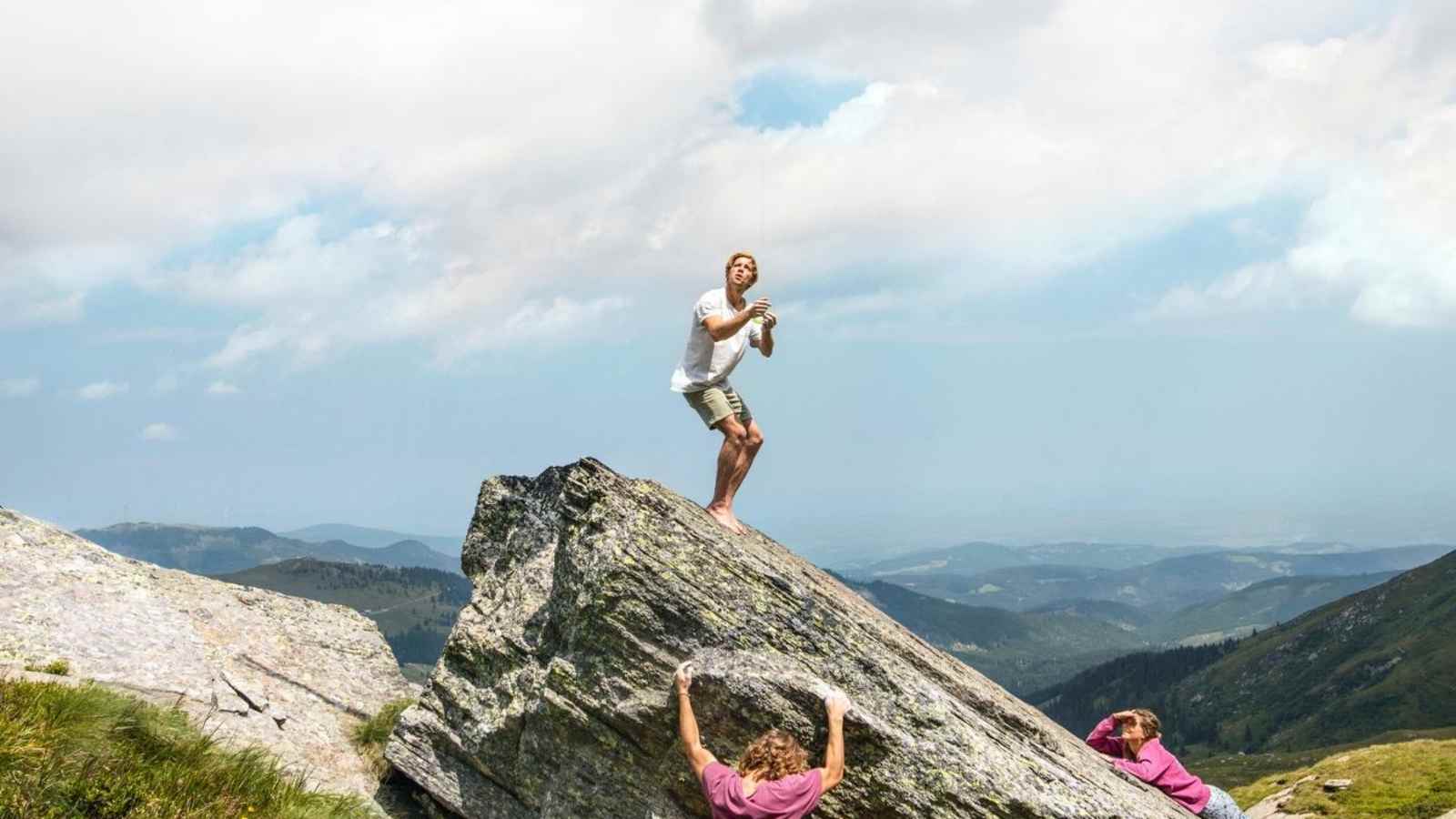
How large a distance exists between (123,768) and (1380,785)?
122ft

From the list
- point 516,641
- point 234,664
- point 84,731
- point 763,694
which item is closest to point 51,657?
point 234,664

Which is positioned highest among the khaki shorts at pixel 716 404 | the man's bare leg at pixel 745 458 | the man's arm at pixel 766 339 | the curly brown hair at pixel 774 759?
the man's arm at pixel 766 339

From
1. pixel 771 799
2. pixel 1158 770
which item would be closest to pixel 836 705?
pixel 771 799

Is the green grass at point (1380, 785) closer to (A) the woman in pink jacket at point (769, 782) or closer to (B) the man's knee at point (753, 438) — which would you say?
(B) the man's knee at point (753, 438)

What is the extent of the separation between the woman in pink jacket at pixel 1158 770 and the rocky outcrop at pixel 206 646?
633 inches

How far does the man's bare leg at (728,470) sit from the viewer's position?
1997 centimetres

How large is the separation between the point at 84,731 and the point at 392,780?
710cm

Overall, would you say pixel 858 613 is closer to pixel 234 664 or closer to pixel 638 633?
pixel 638 633

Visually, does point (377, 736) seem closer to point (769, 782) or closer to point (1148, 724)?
point (769, 782)

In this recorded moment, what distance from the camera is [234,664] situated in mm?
22188

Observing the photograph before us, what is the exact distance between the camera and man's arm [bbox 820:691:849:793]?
1385 centimetres

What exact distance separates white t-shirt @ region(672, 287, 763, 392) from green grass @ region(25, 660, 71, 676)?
1303 centimetres

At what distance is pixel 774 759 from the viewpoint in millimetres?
12961

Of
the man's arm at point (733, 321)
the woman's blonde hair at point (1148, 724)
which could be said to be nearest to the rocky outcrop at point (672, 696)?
the woman's blonde hair at point (1148, 724)
